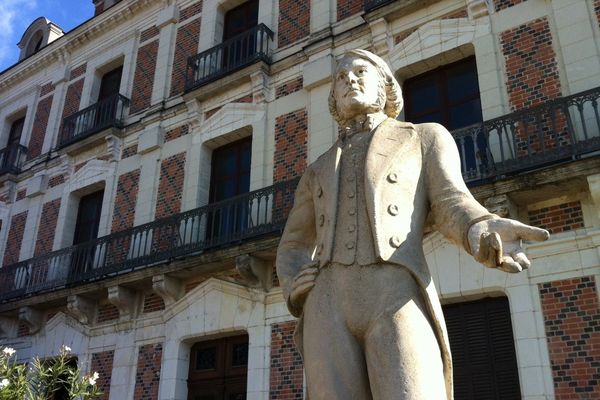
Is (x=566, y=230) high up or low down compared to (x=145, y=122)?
down

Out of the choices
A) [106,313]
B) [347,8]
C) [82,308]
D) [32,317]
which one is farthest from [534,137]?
[32,317]

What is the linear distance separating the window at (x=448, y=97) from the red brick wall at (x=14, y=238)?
426 inches

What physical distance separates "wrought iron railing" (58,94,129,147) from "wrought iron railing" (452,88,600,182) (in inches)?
360

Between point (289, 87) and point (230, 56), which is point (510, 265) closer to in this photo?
point (289, 87)

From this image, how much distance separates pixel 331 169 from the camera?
3244 mm

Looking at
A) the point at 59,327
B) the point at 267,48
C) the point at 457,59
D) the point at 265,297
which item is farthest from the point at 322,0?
the point at 59,327

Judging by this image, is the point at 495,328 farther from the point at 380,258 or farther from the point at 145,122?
the point at 145,122

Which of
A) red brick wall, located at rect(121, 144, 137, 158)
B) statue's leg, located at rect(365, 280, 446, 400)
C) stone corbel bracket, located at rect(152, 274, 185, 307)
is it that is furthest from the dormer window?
statue's leg, located at rect(365, 280, 446, 400)

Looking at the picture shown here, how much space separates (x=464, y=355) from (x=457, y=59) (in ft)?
16.1

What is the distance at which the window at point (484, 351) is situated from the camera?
7766mm

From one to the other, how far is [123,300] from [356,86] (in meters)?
9.56

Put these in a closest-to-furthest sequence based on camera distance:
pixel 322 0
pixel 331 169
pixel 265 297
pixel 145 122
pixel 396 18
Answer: pixel 331 169 < pixel 265 297 < pixel 396 18 < pixel 322 0 < pixel 145 122

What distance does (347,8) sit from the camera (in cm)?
1205

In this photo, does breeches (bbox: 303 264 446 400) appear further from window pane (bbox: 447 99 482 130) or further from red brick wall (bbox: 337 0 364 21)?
red brick wall (bbox: 337 0 364 21)
